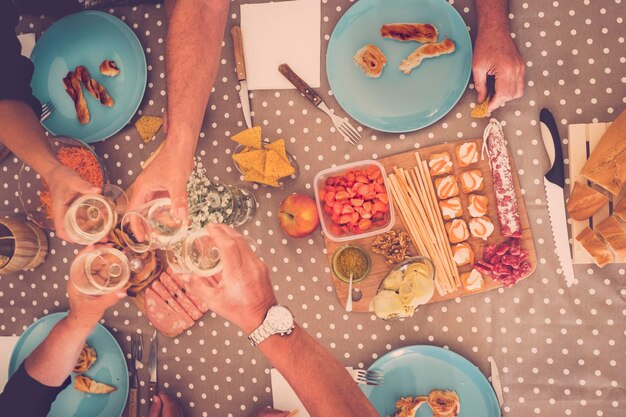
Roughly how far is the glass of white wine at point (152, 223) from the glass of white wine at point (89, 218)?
0.05 m

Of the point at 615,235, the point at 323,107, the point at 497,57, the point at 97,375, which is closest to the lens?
the point at 615,235

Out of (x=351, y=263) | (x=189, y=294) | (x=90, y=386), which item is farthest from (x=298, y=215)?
(x=90, y=386)

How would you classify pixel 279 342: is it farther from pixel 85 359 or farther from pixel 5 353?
pixel 5 353

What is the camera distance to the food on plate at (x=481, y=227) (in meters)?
1.40

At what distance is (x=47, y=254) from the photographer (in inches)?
64.7

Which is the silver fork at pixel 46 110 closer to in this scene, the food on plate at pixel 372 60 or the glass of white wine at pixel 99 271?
the glass of white wine at pixel 99 271

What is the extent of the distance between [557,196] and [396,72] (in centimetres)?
60

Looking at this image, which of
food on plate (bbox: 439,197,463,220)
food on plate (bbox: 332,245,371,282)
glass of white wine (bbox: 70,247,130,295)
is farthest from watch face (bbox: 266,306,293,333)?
food on plate (bbox: 439,197,463,220)

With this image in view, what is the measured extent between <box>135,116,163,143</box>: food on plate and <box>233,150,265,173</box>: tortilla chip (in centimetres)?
32

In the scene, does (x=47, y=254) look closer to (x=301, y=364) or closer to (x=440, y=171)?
(x=301, y=364)

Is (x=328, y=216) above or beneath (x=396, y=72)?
beneath

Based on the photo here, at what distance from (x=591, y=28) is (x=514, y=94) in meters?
0.30

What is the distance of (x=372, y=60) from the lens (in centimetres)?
A: 142

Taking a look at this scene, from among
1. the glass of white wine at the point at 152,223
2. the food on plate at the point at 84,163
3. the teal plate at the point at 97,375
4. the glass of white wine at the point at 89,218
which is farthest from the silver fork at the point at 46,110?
the teal plate at the point at 97,375
